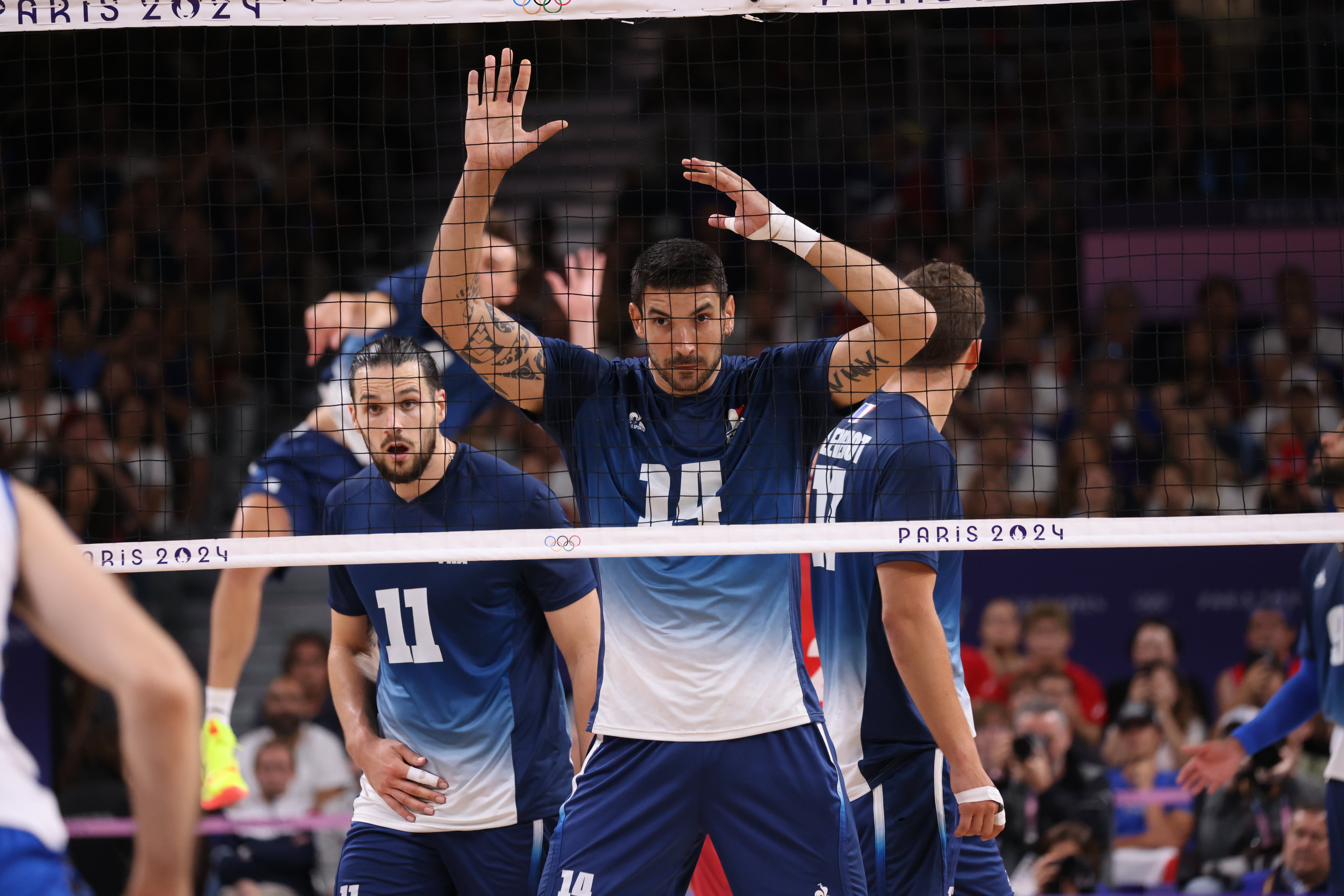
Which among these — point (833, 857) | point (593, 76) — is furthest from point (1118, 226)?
point (833, 857)

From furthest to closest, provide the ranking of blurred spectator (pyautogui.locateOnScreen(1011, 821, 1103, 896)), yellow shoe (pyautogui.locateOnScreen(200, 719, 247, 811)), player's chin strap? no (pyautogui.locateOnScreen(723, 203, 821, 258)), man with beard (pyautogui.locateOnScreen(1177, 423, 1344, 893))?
blurred spectator (pyautogui.locateOnScreen(1011, 821, 1103, 896)), yellow shoe (pyautogui.locateOnScreen(200, 719, 247, 811)), man with beard (pyautogui.locateOnScreen(1177, 423, 1344, 893)), player's chin strap? no (pyautogui.locateOnScreen(723, 203, 821, 258))

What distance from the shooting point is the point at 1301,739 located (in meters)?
8.49

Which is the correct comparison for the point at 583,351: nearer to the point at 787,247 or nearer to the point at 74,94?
the point at 787,247

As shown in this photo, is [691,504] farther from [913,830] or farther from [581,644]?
[913,830]

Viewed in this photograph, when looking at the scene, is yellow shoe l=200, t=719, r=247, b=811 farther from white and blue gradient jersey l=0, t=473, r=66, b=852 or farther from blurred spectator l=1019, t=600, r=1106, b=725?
blurred spectator l=1019, t=600, r=1106, b=725

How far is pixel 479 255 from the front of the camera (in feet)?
15.5

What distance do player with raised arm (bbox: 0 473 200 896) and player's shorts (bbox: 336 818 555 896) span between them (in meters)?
2.49

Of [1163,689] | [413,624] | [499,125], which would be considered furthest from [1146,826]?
[499,125]

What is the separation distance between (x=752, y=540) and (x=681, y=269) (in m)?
0.94

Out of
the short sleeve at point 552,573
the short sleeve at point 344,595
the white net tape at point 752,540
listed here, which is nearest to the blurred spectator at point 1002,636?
the white net tape at point 752,540

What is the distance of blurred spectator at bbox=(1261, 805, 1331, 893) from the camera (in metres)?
7.61

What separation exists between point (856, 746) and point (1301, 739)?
15.7ft

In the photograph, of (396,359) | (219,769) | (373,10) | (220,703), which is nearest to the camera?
(373,10)

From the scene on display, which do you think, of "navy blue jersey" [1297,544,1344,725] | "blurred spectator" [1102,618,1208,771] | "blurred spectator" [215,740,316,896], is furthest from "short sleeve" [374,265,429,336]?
"blurred spectator" [1102,618,1208,771]
